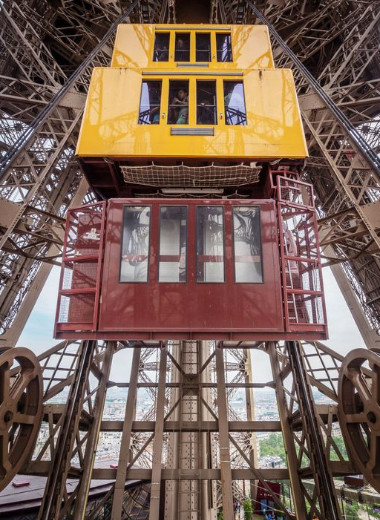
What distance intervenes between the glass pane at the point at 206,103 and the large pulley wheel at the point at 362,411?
617 centimetres

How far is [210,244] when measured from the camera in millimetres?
6074

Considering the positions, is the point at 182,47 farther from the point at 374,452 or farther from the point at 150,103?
the point at 374,452

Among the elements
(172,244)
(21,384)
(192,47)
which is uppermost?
(192,47)

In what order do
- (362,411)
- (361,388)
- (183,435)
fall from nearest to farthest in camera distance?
1. (361,388)
2. (362,411)
3. (183,435)

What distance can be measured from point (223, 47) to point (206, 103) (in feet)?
9.08

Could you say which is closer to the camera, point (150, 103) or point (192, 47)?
point (150, 103)

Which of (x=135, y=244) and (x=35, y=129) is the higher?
(x=35, y=129)

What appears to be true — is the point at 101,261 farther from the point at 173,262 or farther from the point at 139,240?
the point at 173,262

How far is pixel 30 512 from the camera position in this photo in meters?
8.70

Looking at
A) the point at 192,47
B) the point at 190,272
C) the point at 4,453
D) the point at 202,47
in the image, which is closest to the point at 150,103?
the point at 192,47

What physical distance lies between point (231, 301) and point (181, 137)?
3.88m

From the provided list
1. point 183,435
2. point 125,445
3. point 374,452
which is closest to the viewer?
point 374,452

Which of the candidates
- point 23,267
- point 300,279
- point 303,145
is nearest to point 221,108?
point 303,145

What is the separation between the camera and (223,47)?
347 inches
